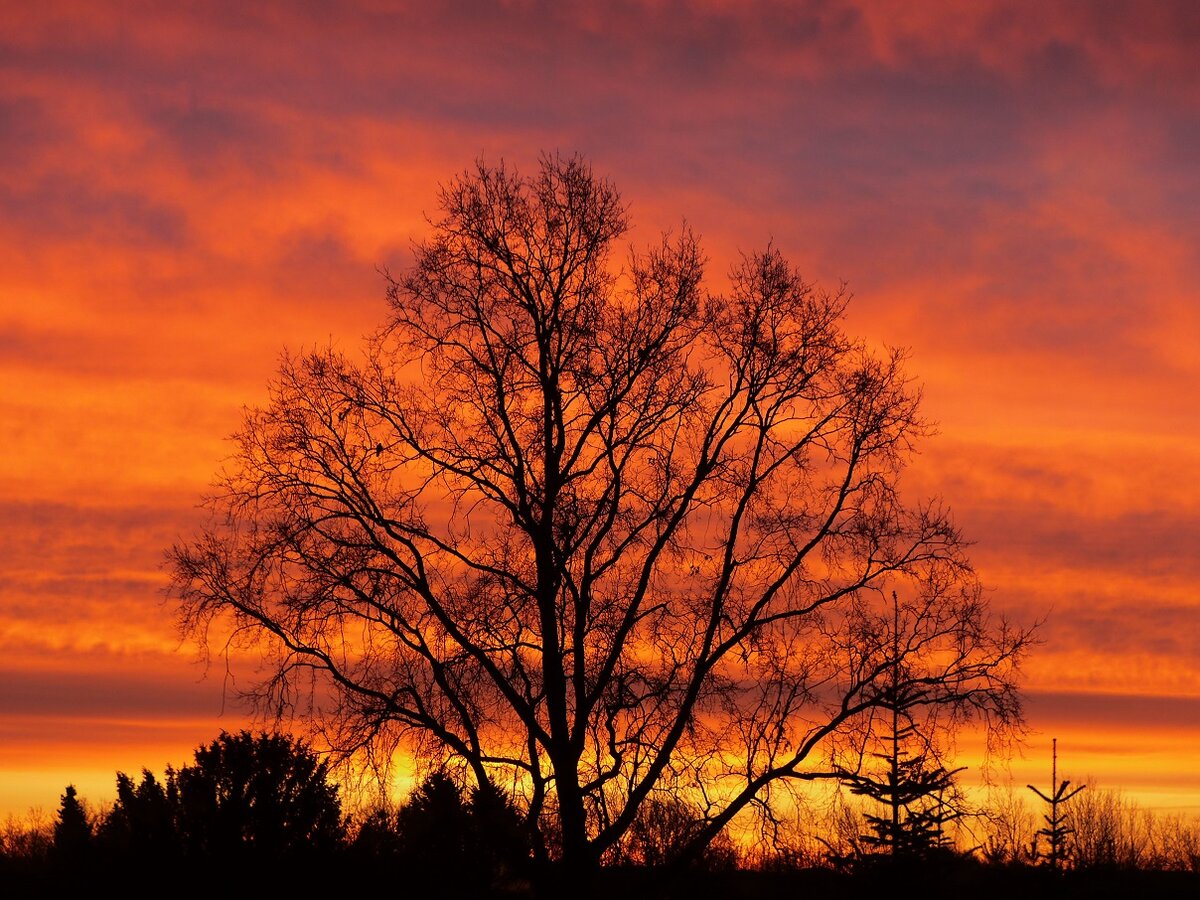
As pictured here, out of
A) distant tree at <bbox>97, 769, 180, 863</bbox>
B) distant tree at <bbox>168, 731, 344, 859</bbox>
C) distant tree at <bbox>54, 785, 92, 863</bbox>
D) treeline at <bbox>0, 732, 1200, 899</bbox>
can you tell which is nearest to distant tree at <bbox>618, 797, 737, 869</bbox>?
treeline at <bbox>0, 732, 1200, 899</bbox>

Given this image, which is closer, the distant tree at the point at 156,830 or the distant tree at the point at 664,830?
the distant tree at the point at 664,830

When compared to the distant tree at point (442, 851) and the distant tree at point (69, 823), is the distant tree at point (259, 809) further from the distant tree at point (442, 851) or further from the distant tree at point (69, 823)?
the distant tree at point (69, 823)

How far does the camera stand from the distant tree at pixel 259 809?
2783 centimetres

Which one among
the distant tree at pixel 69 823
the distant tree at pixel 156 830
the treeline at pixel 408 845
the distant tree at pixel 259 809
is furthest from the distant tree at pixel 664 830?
the distant tree at pixel 69 823

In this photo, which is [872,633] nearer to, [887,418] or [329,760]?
[887,418]

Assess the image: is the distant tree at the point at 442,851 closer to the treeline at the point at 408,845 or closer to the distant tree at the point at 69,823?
the treeline at the point at 408,845

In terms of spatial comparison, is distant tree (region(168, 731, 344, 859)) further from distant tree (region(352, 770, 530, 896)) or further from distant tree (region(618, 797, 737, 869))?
distant tree (region(618, 797, 737, 869))

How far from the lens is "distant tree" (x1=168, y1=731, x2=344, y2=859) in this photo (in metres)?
27.8

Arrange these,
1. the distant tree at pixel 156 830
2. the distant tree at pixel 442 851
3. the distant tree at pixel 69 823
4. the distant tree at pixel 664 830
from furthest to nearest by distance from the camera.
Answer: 1. the distant tree at pixel 69 823
2. the distant tree at pixel 442 851
3. the distant tree at pixel 156 830
4. the distant tree at pixel 664 830

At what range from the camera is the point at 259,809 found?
1104 inches

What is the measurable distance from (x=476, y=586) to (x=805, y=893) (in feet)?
85.3

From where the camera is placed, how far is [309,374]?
2536 cm

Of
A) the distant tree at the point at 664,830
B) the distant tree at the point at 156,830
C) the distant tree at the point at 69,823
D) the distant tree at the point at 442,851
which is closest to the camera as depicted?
the distant tree at the point at 664,830

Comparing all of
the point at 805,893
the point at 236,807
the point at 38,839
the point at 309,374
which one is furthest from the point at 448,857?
the point at 38,839
